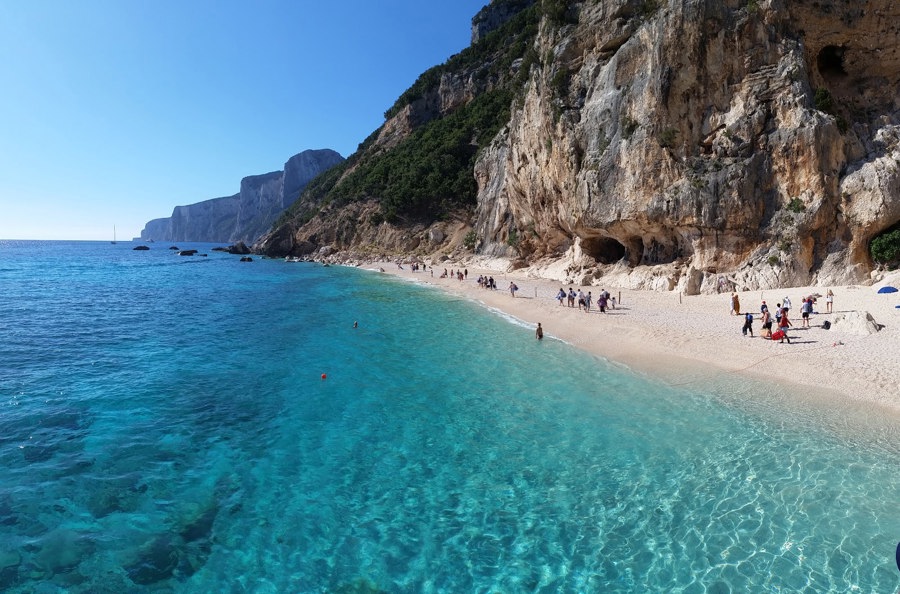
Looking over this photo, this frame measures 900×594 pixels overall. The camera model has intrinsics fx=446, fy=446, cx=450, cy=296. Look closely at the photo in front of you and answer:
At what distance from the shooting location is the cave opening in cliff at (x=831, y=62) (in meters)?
26.8

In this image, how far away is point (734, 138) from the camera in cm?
2628

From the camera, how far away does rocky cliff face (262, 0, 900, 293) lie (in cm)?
2378

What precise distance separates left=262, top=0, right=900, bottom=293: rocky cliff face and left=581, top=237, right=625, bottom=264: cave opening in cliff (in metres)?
2.43

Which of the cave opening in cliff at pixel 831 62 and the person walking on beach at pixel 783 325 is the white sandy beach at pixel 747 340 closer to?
the person walking on beach at pixel 783 325

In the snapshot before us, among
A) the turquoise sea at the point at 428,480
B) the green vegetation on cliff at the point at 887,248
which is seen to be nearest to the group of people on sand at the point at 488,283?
the turquoise sea at the point at 428,480

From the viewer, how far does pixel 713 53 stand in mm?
26953

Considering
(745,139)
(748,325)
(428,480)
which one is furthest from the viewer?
(745,139)

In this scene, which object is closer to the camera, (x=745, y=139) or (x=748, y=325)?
(x=748, y=325)

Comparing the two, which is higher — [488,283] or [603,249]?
[603,249]

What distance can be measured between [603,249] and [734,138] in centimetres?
1333

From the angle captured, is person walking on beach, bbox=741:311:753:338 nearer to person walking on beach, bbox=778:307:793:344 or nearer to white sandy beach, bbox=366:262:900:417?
white sandy beach, bbox=366:262:900:417

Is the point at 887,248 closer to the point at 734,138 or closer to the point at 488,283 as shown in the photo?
the point at 734,138

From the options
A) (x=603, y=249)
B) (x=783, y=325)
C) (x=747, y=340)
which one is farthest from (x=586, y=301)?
(x=603, y=249)

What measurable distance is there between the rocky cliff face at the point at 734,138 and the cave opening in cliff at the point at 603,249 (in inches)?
95.7
